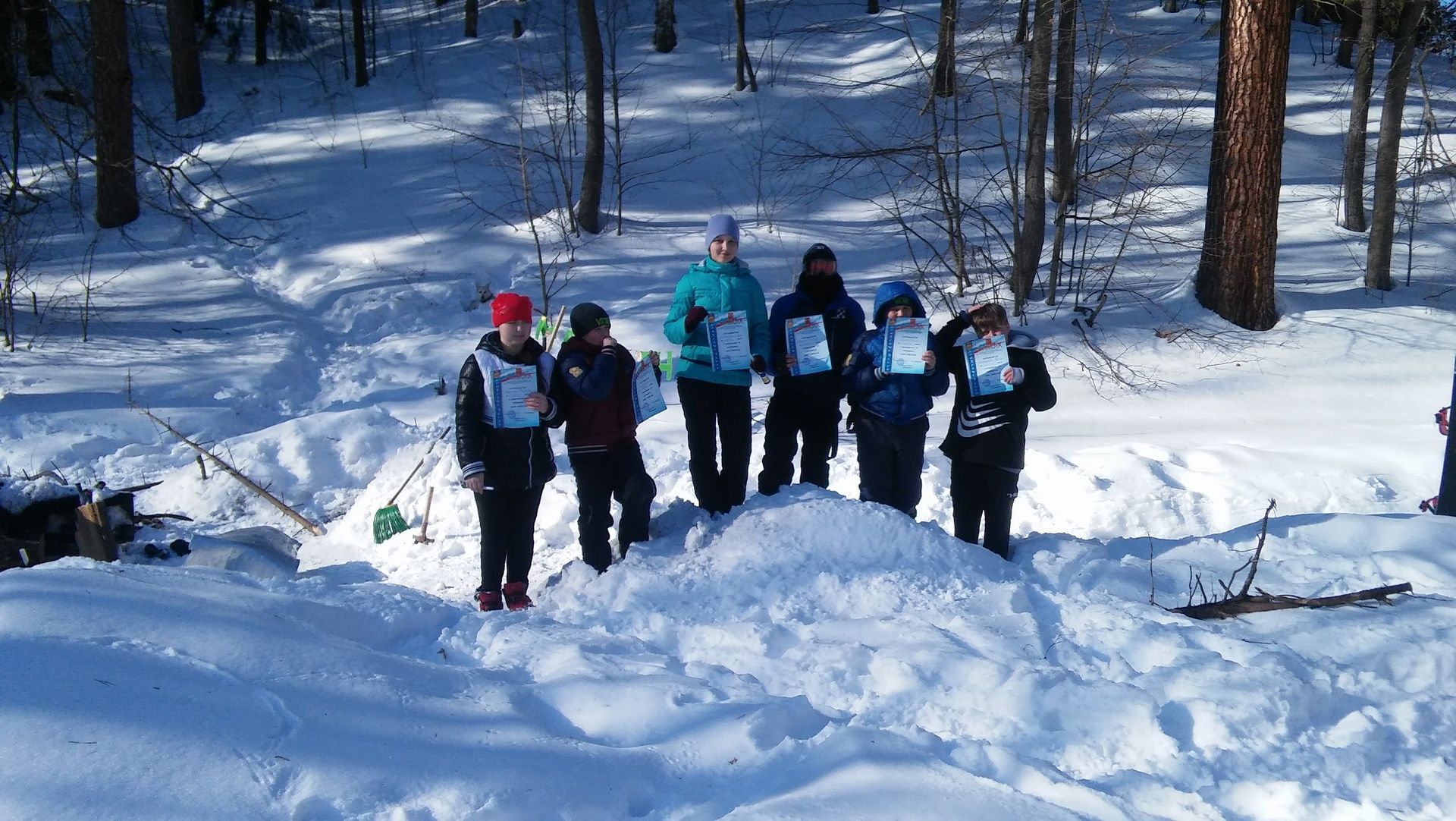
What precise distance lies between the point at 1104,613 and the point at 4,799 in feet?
12.4

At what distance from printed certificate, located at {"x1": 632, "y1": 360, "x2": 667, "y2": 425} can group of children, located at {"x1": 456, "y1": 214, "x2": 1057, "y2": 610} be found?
0.12 ft

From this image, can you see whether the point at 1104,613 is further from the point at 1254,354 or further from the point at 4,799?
the point at 1254,354

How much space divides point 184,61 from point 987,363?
68.7ft

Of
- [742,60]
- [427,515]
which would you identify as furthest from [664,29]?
[427,515]

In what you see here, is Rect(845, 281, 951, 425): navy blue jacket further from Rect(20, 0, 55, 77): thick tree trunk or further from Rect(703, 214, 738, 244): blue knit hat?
Rect(20, 0, 55, 77): thick tree trunk

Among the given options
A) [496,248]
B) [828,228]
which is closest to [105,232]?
[496,248]

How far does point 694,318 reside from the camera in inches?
207

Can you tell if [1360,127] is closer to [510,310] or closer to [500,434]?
[510,310]

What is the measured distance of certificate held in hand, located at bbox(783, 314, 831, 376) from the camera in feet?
17.7

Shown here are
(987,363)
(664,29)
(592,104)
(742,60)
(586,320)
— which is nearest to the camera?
(586,320)

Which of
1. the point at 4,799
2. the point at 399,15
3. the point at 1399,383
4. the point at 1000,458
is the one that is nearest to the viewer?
the point at 4,799

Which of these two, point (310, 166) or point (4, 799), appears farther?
point (310, 166)

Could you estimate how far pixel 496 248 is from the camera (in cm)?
1531

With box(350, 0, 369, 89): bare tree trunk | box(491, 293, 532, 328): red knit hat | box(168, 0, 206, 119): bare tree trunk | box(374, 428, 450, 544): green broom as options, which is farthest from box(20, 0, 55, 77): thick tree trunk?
box(350, 0, 369, 89): bare tree trunk
